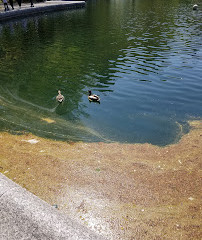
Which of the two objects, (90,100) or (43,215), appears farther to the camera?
(90,100)

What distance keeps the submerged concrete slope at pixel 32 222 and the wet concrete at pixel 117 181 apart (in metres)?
1.59

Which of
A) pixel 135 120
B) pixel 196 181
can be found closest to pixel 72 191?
pixel 196 181

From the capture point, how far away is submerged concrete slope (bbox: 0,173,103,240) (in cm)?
394

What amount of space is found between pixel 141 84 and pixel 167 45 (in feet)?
33.9

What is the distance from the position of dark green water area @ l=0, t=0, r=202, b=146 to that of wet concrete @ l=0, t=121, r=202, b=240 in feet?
3.00

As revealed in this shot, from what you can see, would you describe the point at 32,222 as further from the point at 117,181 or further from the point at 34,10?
the point at 34,10

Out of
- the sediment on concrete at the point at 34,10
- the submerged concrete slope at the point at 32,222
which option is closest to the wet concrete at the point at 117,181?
the submerged concrete slope at the point at 32,222

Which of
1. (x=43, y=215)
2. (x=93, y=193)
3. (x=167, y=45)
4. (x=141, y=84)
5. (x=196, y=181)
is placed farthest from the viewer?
(x=167, y=45)

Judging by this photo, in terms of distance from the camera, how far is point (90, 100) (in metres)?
13.1

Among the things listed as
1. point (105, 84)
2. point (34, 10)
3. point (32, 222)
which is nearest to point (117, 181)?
point (32, 222)

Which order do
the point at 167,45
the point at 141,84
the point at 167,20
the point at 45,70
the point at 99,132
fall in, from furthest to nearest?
the point at 167,20 → the point at 167,45 → the point at 45,70 → the point at 141,84 → the point at 99,132

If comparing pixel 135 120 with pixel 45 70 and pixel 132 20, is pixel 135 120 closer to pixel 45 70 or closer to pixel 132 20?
pixel 45 70

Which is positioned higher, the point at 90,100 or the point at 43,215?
the point at 43,215

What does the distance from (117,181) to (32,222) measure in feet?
11.4
